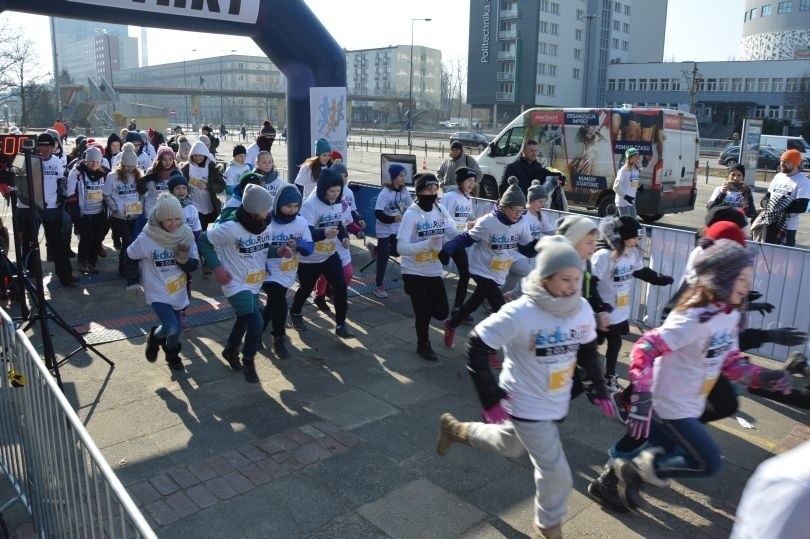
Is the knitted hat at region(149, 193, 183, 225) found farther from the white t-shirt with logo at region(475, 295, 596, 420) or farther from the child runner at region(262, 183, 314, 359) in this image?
the white t-shirt with logo at region(475, 295, 596, 420)

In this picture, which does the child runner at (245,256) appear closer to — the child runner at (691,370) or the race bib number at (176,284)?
the race bib number at (176,284)

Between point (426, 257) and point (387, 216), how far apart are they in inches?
92.6

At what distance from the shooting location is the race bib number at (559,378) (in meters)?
3.59

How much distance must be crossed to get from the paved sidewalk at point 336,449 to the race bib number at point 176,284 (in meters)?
0.81

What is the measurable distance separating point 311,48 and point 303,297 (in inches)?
202

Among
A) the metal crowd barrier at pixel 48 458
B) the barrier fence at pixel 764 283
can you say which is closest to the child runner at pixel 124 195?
the metal crowd barrier at pixel 48 458

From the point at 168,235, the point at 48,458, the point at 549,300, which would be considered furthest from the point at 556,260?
the point at 168,235

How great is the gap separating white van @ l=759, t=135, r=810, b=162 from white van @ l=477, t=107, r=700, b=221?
18.2 m

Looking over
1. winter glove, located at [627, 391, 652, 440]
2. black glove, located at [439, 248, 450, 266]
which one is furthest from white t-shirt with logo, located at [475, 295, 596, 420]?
black glove, located at [439, 248, 450, 266]

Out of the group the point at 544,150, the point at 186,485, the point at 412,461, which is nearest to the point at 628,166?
the point at 544,150

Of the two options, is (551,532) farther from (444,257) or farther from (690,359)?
(444,257)

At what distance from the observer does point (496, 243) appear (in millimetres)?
6480

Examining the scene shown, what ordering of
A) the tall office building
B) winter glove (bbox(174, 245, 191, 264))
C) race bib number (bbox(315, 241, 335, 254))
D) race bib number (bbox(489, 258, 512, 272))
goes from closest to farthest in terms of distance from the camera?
winter glove (bbox(174, 245, 191, 264))
race bib number (bbox(489, 258, 512, 272))
race bib number (bbox(315, 241, 335, 254))
the tall office building

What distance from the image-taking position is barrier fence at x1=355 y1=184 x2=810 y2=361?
668cm
